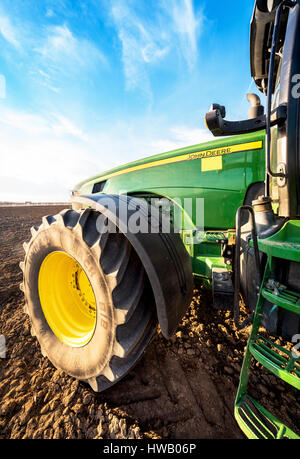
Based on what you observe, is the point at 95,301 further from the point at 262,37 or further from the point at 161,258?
the point at 262,37

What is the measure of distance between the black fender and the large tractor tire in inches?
5.1

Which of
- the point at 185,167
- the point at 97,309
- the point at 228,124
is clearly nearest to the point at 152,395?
the point at 97,309

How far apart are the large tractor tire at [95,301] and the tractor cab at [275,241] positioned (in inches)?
23.8

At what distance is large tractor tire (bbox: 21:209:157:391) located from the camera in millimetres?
1180

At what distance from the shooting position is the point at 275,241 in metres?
1.24

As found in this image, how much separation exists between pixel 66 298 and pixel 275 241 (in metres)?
1.65

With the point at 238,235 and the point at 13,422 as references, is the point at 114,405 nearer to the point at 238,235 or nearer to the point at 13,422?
the point at 13,422

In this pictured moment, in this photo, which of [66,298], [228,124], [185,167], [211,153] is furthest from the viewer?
[185,167]

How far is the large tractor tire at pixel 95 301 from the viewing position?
1.18 meters

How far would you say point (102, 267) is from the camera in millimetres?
1179

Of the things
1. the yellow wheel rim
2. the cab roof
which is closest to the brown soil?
the yellow wheel rim

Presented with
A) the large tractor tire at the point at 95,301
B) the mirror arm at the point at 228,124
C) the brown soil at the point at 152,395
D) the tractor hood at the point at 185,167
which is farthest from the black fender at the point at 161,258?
the tractor hood at the point at 185,167

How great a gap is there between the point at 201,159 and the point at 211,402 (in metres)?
2.10
